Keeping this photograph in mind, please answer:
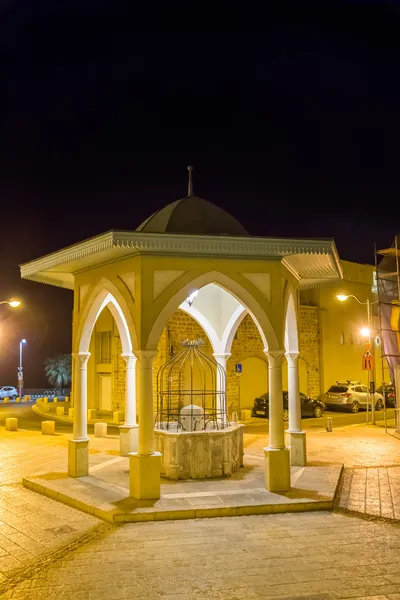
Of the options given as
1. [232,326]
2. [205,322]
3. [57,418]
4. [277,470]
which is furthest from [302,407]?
[277,470]

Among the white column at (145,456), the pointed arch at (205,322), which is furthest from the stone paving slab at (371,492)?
the pointed arch at (205,322)

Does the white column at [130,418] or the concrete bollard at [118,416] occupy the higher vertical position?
the white column at [130,418]

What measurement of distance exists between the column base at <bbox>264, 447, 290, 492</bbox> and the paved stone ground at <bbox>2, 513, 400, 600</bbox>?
110 cm

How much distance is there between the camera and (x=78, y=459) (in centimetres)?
927

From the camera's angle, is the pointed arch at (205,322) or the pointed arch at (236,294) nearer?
the pointed arch at (236,294)

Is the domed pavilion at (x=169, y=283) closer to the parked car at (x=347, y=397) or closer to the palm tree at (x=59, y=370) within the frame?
the parked car at (x=347, y=397)

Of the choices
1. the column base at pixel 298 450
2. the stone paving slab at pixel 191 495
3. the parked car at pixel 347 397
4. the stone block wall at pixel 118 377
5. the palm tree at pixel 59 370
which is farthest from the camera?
the palm tree at pixel 59 370

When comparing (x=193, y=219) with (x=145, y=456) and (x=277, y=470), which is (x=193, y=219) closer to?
(x=145, y=456)

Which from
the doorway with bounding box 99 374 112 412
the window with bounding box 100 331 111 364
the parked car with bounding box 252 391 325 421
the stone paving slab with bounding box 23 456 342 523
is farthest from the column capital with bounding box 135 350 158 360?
the doorway with bounding box 99 374 112 412

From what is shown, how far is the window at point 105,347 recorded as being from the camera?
24.9 metres

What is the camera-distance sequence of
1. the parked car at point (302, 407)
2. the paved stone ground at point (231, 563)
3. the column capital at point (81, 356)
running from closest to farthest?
the paved stone ground at point (231, 563), the column capital at point (81, 356), the parked car at point (302, 407)

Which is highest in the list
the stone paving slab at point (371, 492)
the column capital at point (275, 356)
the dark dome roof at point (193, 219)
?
the dark dome roof at point (193, 219)

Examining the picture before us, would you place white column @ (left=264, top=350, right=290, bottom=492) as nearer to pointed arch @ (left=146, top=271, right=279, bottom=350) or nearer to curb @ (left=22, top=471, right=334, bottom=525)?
pointed arch @ (left=146, top=271, right=279, bottom=350)

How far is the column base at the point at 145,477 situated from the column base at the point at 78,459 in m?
1.86
